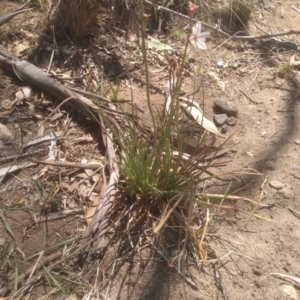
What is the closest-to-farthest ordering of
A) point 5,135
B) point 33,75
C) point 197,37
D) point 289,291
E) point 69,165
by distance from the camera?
point 197,37, point 289,291, point 69,165, point 5,135, point 33,75

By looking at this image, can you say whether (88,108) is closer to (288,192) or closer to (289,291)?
(288,192)

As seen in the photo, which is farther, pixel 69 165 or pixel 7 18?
pixel 7 18

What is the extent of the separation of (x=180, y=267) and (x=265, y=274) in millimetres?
339

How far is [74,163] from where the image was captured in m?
2.06

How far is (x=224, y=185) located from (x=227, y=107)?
0.55 metres

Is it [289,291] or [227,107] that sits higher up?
[227,107]

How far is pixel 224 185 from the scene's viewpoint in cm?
212

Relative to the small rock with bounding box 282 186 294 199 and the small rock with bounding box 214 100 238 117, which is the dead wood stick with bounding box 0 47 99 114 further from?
the small rock with bounding box 282 186 294 199

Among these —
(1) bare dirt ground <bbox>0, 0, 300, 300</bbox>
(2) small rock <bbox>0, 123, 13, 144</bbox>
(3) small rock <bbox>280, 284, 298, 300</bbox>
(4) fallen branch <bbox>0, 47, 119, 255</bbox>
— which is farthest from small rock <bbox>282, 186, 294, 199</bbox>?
(2) small rock <bbox>0, 123, 13, 144</bbox>

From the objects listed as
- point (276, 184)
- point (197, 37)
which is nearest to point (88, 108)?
point (197, 37)

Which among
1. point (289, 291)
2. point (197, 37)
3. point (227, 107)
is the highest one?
point (197, 37)

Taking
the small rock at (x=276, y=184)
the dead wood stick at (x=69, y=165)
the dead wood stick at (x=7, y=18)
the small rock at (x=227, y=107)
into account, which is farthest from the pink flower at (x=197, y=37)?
the dead wood stick at (x=7, y=18)

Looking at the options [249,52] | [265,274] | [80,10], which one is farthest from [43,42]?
[265,274]

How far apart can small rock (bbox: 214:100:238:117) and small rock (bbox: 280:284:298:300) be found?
1.01 meters
